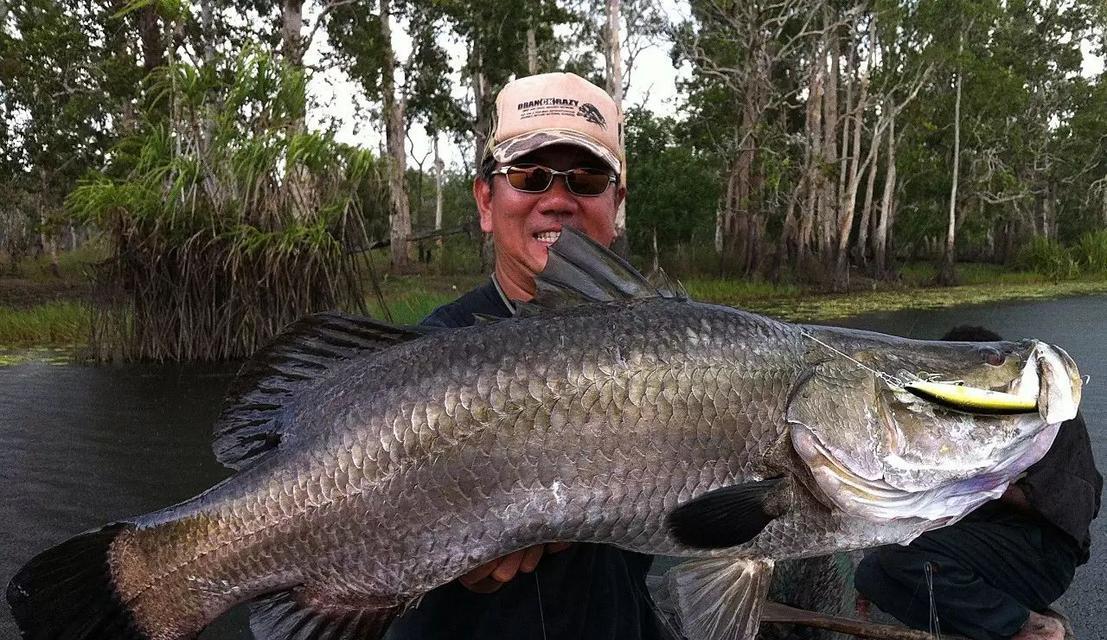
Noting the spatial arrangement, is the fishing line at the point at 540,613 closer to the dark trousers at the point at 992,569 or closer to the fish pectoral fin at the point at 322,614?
the fish pectoral fin at the point at 322,614

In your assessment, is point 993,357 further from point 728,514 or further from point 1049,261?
point 1049,261

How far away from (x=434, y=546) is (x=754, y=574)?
70 centimetres

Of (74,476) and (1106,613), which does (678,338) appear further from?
(74,476)

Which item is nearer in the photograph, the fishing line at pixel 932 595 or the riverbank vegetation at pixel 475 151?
the fishing line at pixel 932 595

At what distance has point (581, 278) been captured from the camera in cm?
188

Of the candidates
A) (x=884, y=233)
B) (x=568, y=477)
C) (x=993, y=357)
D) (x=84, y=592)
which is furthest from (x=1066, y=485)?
(x=884, y=233)

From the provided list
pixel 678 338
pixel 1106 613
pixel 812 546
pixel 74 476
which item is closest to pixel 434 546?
pixel 678 338

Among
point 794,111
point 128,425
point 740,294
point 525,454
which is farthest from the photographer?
point 794,111

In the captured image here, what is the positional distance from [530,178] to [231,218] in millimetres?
8644

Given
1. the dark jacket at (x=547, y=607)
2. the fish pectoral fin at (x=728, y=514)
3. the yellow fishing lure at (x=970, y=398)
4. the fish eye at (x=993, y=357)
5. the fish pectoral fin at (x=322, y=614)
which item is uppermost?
the fish eye at (x=993, y=357)

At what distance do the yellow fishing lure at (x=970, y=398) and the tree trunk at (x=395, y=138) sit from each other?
24765 millimetres

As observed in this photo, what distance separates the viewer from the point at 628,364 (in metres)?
1.71

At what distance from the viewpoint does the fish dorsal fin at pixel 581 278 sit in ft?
6.09

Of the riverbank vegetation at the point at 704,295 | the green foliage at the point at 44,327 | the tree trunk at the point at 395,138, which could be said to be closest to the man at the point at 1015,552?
the riverbank vegetation at the point at 704,295
